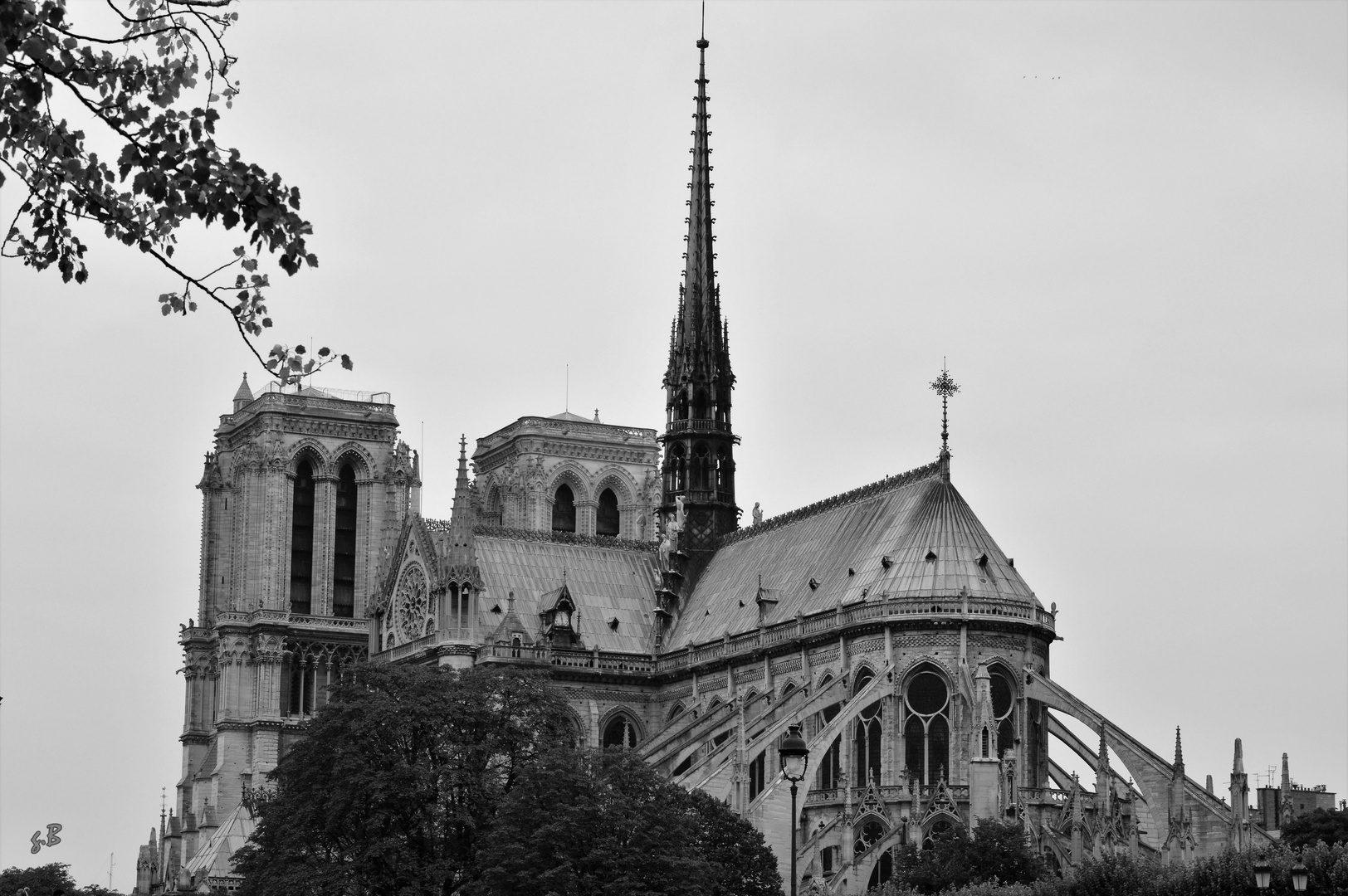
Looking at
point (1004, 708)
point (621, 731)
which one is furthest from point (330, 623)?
point (1004, 708)

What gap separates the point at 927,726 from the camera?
92500 millimetres

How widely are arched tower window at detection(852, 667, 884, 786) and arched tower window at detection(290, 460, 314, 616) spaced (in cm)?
6614

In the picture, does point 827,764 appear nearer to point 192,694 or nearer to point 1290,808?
point 1290,808

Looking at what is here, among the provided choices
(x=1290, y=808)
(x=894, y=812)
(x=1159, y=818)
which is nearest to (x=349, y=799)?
(x=894, y=812)

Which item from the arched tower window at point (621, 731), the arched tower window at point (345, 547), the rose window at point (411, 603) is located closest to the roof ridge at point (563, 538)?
the rose window at point (411, 603)

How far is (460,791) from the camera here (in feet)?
252

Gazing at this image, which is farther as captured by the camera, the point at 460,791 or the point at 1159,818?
the point at 1159,818

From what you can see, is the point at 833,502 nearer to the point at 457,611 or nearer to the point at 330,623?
the point at 457,611

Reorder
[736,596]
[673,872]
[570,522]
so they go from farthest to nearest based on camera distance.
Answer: [570,522] < [736,596] < [673,872]

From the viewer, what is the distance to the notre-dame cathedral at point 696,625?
8919 cm

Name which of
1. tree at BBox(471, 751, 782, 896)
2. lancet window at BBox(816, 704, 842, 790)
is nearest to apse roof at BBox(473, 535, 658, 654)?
→ lancet window at BBox(816, 704, 842, 790)

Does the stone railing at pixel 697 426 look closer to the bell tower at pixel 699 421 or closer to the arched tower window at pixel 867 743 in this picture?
the bell tower at pixel 699 421

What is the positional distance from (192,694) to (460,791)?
8371 centimetres

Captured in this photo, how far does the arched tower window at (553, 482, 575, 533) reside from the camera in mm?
146750
